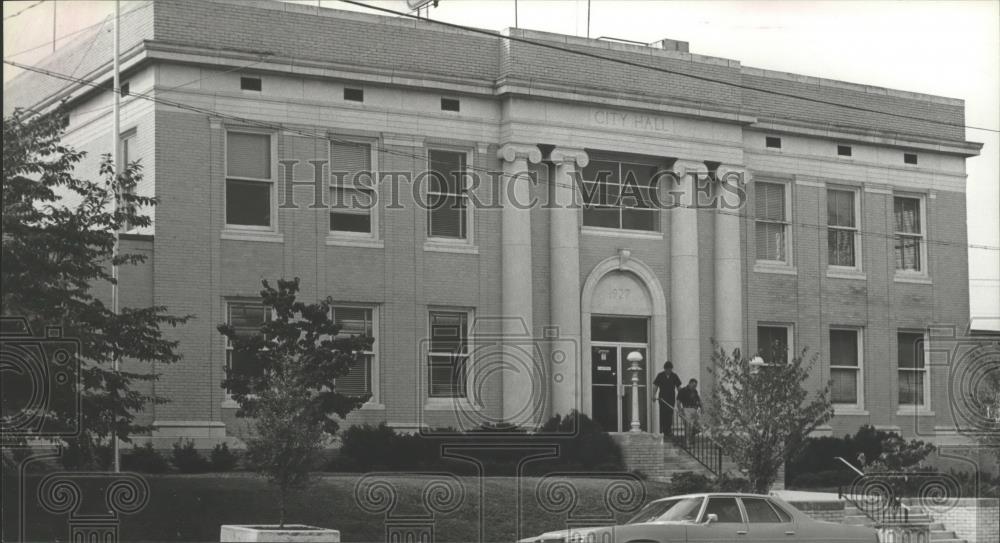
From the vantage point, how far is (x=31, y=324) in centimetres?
2178

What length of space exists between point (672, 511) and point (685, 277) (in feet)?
56.0

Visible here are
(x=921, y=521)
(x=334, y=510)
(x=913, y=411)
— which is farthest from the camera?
(x=913, y=411)

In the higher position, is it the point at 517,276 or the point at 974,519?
the point at 517,276

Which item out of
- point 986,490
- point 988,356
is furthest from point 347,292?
point 988,356

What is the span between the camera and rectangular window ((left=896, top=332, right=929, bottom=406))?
4156cm

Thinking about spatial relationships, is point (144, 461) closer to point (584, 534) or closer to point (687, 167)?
point (584, 534)

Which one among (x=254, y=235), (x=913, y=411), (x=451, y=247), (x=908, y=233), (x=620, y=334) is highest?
(x=908, y=233)

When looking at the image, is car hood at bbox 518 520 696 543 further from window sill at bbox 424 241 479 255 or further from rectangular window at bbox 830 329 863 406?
rectangular window at bbox 830 329 863 406

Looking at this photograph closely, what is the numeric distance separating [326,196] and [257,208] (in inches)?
64.2

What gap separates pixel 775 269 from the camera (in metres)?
39.4

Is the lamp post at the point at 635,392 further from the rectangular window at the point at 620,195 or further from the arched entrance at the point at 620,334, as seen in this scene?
the rectangular window at the point at 620,195

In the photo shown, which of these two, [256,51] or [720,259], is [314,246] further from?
[720,259]

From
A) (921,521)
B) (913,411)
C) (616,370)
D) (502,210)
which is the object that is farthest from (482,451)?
(913,411)

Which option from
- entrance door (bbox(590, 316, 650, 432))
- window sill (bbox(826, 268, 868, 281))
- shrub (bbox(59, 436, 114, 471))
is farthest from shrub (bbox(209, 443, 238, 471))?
window sill (bbox(826, 268, 868, 281))
